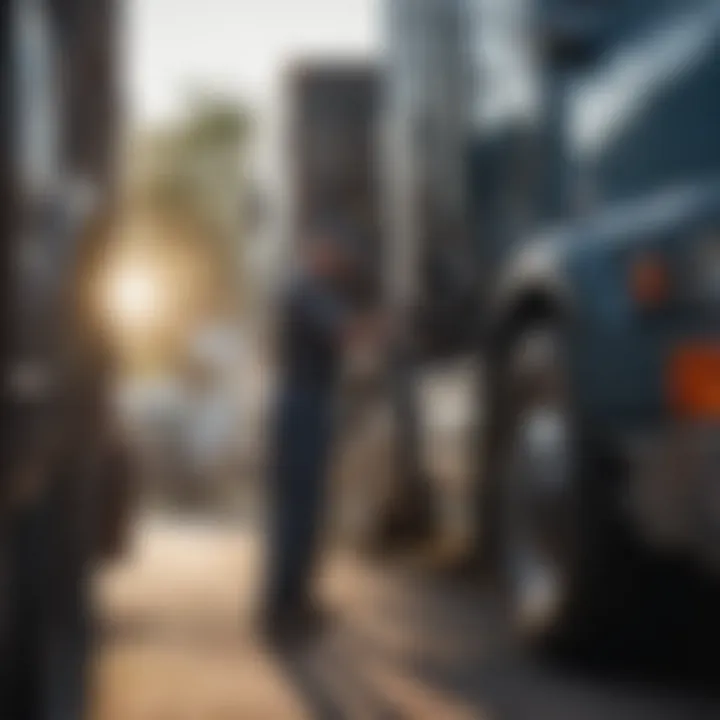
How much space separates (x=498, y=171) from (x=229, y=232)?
136ft

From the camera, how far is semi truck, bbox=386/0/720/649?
6.25 metres

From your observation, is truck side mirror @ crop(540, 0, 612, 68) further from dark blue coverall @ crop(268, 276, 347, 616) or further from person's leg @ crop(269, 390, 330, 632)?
person's leg @ crop(269, 390, 330, 632)

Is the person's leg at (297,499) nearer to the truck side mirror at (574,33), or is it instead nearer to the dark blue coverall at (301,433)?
the dark blue coverall at (301,433)

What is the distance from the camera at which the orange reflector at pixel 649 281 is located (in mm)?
6367

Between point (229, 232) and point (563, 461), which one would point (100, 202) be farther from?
point (229, 232)

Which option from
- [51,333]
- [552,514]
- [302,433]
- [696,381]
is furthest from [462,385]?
[51,333]

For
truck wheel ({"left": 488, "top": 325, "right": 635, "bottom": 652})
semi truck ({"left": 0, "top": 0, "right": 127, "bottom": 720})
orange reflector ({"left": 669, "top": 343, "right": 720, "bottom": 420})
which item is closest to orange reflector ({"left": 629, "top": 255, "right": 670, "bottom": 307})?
orange reflector ({"left": 669, "top": 343, "right": 720, "bottom": 420})

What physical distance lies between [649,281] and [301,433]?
2524 mm

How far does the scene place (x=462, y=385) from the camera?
29.4ft

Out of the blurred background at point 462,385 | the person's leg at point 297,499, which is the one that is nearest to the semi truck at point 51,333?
the blurred background at point 462,385

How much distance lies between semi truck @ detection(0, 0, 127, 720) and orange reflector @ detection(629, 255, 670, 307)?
5.00 ft

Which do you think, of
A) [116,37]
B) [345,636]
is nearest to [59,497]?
[116,37]

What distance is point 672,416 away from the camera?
6250 mm

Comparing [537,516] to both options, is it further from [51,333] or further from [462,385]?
[51,333]
